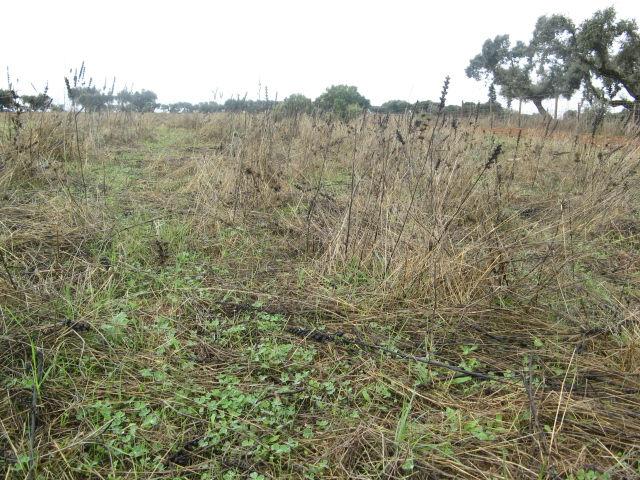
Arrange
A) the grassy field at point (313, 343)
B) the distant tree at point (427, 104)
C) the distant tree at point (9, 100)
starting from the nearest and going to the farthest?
the grassy field at point (313, 343)
the distant tree at point (427, 104)
the distant tree at point (9, 100)

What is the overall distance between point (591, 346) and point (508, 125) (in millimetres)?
8743

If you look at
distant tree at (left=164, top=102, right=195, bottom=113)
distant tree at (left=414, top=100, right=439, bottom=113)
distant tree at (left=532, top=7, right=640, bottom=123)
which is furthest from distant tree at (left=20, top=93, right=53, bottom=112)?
distant tree at (left=532, top=7, right=640, bottom=123)

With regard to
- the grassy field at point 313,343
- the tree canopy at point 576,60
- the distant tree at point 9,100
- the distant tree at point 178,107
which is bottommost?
the grassy field at point 313,343

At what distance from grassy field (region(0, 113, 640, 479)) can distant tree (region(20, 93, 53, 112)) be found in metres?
0.93

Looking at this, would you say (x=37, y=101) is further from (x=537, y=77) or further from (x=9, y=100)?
(x=537, y=77)

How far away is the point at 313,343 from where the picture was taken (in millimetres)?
1886

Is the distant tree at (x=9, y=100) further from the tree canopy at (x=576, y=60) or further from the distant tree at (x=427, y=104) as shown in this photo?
the tree canopy at (x=576, y=60)

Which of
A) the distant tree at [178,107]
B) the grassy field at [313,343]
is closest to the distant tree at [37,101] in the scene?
the grassy field at [313,343]

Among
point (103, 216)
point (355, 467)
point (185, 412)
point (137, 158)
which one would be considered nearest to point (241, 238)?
point (103, 216)

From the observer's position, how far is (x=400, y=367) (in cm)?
172

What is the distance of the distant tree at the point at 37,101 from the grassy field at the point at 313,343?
0.93m

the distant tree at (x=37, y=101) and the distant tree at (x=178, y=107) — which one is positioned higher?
the distant tree at (x=178, y=107)

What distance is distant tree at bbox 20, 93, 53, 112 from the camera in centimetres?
412

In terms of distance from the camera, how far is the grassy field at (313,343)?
129 centimetres
